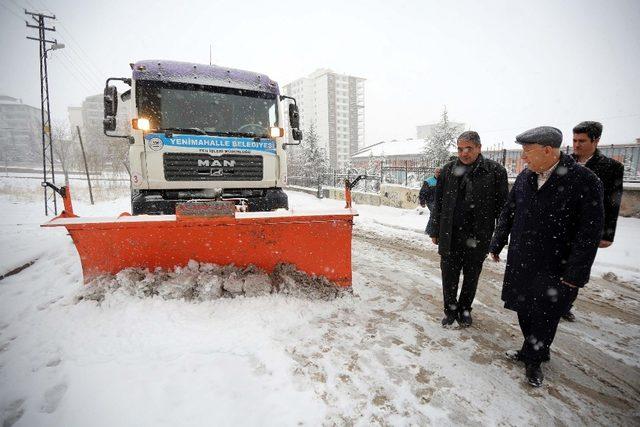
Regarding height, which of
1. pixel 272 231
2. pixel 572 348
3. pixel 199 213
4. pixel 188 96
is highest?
pixel 188 96

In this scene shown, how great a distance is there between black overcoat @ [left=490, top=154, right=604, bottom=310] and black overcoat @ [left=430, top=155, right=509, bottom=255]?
365 millimetres

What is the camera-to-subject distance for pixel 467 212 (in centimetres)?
291

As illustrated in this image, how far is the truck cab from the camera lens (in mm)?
4375

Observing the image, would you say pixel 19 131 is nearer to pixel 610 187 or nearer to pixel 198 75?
pixel 198 75

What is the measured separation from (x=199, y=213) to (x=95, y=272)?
1.28m

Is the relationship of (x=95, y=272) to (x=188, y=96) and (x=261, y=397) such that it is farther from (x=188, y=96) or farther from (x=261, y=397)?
(x=188, y=96)

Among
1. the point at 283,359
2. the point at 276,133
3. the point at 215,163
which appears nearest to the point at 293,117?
the point at 276,133

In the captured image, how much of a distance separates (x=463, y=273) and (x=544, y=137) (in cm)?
140

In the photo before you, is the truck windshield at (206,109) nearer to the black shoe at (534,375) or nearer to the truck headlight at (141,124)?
the truck headlight at (141,124)

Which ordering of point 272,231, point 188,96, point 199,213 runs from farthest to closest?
1. point 188,96
2. point 272,231
3. point 199,213

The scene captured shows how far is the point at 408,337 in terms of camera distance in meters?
2.85

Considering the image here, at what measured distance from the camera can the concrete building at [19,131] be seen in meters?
66.5

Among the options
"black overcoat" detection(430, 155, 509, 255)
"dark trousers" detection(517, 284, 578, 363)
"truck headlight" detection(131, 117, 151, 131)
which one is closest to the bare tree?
"truck headlight" detection(131, 117, 151, 131)

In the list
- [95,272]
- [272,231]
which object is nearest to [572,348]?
[272,231]
